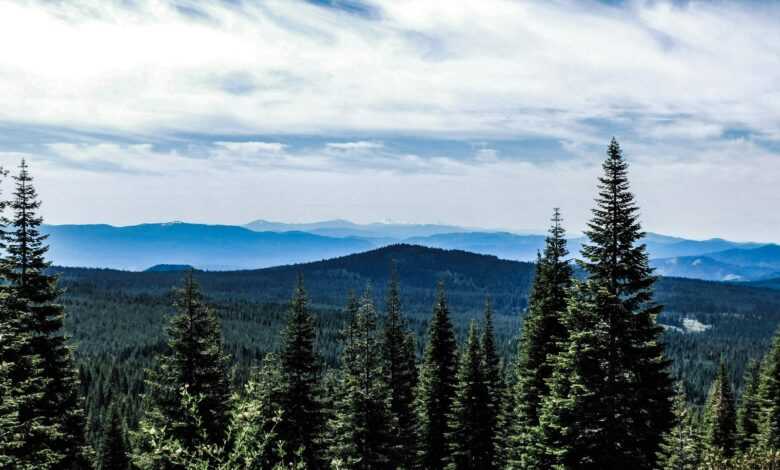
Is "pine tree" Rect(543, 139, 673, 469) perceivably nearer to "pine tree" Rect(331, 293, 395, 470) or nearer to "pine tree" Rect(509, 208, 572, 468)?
"pine tree" Rect(509, 208, 572, 468)

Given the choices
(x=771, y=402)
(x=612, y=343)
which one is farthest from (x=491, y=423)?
Answer: (x=771, y=402)

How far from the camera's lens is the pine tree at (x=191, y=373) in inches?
918

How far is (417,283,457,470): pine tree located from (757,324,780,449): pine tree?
2018cm

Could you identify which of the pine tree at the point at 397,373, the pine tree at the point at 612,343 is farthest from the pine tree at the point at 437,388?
the pine tree at the point at 612,343

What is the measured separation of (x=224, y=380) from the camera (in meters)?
24.5

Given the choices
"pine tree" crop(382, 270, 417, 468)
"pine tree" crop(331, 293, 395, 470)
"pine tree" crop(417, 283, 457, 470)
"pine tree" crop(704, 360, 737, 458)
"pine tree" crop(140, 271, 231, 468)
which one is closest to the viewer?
"pine tree" crop(140, 271, 231, 468)

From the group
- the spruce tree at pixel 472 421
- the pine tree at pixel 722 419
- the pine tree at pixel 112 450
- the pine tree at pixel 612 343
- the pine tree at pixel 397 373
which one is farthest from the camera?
the pine tree at pixel 112 450

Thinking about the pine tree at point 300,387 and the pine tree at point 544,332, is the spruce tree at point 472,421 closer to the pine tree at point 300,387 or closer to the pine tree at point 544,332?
the pine tree at point 544,332

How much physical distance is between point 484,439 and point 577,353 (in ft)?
61.4

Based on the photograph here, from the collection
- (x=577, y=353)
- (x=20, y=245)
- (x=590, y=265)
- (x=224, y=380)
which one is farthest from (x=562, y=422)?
(x=20, y=245)

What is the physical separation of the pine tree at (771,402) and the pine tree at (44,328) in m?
39.1

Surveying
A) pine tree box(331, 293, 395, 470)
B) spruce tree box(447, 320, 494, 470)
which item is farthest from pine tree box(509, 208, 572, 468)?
pine tree box(331, 293, 395, 470)

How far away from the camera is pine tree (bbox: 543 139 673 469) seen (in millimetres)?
18000

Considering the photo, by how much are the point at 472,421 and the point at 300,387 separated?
450 inches
